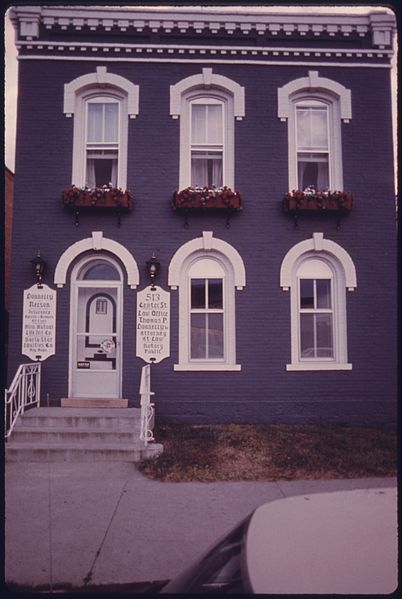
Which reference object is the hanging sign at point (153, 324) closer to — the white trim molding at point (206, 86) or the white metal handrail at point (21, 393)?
the white metal handrail at point (21, 393)

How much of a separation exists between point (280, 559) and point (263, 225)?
342 inches

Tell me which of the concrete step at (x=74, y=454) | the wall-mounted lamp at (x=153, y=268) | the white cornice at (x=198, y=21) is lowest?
the concrete step at (x=74, y=454)

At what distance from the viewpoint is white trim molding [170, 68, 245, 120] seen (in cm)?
1032

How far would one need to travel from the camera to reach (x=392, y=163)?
10.5 m

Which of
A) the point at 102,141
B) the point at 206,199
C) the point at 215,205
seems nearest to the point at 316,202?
the point at 215,205

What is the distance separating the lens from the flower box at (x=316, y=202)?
996 centimetres

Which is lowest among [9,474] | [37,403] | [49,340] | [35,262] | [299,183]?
[9,474]

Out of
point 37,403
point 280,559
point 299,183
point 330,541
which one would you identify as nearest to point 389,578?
point 330,541

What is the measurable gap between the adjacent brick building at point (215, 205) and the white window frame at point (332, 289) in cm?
4

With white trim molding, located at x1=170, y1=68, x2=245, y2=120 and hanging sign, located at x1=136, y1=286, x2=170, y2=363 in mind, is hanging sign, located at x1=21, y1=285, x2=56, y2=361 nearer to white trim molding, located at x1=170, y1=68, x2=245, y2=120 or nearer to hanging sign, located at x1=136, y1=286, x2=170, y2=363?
hanging sign, located at x1=136, y1=286, x2=170, y2=363

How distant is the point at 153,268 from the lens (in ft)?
32.1

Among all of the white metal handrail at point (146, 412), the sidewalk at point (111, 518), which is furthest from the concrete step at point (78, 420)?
the sidewalk at point (111, 518)

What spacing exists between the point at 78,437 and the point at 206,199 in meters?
5.19

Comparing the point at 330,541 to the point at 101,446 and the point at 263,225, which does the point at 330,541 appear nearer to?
the point at 101,446
